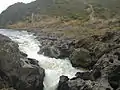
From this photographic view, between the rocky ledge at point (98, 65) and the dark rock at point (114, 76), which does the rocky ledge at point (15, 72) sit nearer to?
the rocky ledge at point (98, 65)

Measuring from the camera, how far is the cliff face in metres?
145


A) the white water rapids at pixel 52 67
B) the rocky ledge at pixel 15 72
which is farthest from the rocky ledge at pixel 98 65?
the rocky ledge at pixel 15 72

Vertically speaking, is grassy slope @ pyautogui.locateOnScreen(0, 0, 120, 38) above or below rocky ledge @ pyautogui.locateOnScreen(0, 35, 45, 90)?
below

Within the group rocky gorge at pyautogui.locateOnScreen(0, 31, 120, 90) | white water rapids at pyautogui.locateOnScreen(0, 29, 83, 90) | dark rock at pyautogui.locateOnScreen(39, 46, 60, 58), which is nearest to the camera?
rocky gorge at pyautogui.locateOnScreen(0, 31, 120, 90)

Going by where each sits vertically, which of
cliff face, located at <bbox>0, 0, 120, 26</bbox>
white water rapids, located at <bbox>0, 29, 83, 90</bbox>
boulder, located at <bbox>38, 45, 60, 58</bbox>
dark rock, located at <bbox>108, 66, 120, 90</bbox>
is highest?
dark rock, located at <bbox>108, 66, 120, 90</bbox>

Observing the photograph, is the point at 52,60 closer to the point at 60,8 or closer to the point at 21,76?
the point at 21,76

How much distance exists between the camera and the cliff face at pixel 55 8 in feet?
476

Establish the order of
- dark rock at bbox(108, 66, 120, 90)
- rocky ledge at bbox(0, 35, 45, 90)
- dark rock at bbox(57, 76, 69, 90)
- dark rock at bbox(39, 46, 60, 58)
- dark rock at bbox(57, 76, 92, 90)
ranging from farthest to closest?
dark rock at bbox(39, 46, 60, 58)
dark rock at bbox(57, 76, 69, 90)
dark rock at bbox(108, 66, 120, 90)
rocky ledge at bbox(0, 35, 45, 90)
dark rock at bbox(57, 76, 92, 90)

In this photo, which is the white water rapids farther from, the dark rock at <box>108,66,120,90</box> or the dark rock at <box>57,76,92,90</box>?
the dark rock at <box>108,66,120,90</box>

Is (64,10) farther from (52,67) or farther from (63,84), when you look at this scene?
(63,84)

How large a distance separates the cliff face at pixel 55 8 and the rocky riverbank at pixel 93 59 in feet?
276

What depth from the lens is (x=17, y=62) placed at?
3575 cm

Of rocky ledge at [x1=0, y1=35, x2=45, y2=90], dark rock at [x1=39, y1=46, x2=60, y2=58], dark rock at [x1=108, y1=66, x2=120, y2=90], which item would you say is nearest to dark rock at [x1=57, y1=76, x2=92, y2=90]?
rocky ledge at [x1=0, y1=35, x2=45, y2=90]

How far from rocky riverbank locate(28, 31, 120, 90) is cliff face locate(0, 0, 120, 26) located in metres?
84.2
